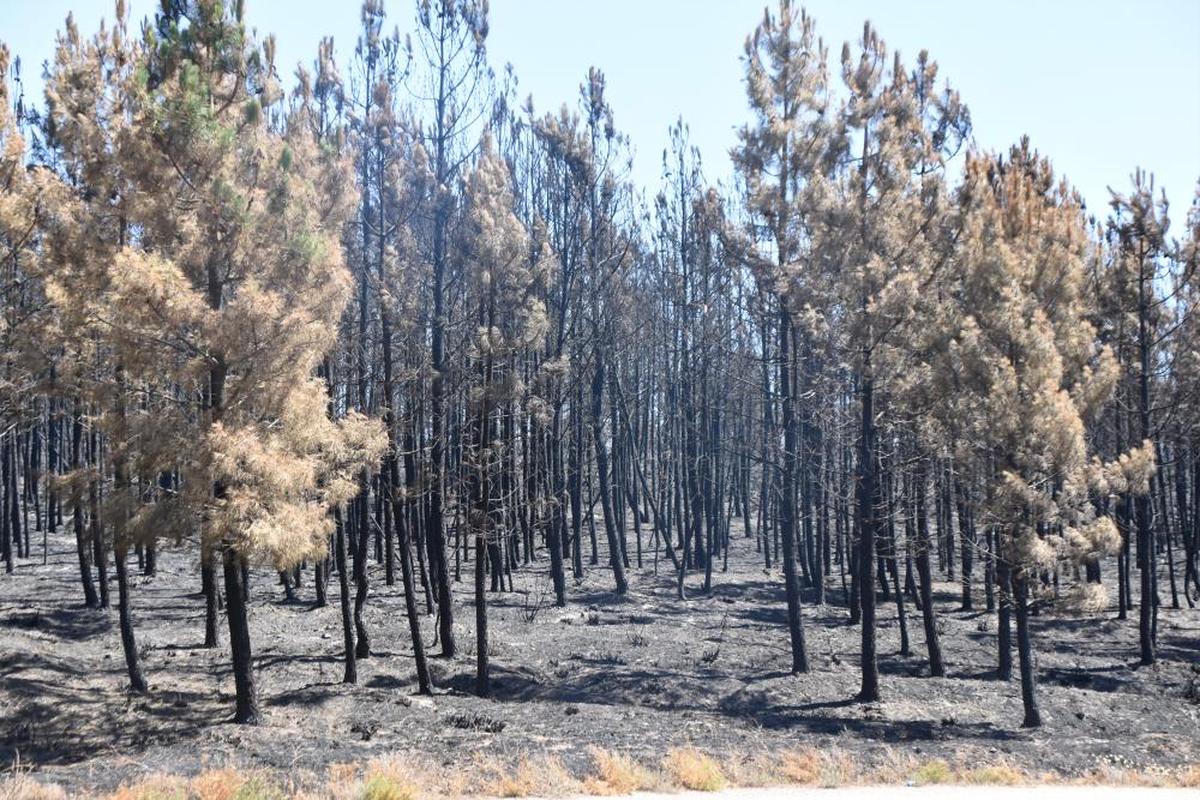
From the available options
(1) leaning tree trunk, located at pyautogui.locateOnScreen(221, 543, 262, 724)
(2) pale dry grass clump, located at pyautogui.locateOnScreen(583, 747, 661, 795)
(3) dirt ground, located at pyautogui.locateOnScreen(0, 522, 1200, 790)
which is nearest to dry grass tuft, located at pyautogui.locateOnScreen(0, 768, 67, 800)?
(3) dirt ground, located at pyautogui.locateOnScreen(0, 522, 1200, 790)

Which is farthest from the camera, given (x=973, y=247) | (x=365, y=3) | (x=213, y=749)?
(x=365, y=3)

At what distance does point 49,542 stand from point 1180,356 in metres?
40.0

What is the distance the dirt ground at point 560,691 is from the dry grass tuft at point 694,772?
131 cm

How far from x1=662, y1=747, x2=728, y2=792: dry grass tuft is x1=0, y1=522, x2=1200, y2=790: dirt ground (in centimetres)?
131

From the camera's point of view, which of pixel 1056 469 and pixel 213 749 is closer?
pixel 213 749

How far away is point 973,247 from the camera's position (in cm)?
1616

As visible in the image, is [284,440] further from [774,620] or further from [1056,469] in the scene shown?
[774,620]

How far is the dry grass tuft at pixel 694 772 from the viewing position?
35.1ft

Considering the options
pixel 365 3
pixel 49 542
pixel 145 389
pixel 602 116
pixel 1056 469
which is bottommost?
pixel 49 542

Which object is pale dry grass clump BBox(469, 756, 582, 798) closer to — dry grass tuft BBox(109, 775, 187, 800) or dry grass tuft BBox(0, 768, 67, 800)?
dry grass tuft BBox(109, 775, 187, 800)

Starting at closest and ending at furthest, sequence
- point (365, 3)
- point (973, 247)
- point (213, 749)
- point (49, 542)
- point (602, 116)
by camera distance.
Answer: point (213, 749), point (973, 247), point (365, 3), point (602, 116), point (49, 542)

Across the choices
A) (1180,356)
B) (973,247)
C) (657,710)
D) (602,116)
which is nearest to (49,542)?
(602,116)

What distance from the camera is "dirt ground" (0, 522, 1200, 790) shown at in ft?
43.2

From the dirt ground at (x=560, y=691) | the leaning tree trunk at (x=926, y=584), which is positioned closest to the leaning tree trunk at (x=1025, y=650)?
the dirt ground at (x=560, y=691)
